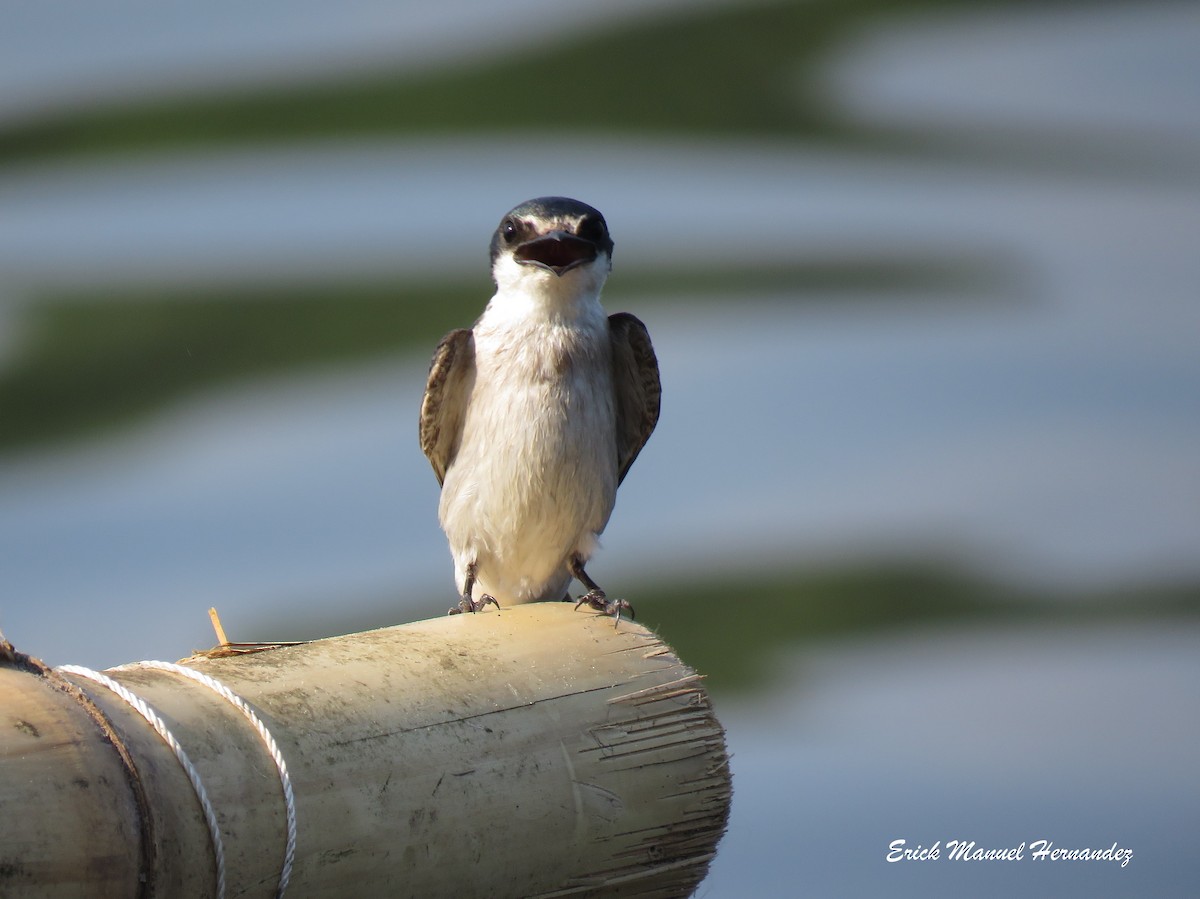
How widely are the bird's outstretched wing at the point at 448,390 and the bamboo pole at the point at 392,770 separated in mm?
1409

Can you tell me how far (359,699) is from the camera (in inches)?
104

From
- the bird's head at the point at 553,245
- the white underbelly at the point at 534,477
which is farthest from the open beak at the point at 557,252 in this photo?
the white underbelly at the point at 534,477

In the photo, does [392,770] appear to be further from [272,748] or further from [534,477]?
[534,477]

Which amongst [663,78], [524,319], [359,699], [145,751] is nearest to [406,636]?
[359,699]

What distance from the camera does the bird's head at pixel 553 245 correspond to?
4.39 m

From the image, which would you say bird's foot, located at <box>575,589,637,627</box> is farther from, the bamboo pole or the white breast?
the white breast

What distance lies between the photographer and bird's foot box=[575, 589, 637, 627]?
11.9 ft

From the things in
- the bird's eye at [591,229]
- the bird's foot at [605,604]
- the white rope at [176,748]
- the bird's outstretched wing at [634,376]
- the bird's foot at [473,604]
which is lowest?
the bird's foot at [473,604]

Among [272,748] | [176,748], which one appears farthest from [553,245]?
[176,748]

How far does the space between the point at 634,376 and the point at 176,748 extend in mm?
2687

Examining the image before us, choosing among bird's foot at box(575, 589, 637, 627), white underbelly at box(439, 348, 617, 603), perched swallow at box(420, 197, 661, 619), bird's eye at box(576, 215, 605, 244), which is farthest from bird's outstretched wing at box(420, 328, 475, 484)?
bird's foot at box(575, 589, 637, 627)

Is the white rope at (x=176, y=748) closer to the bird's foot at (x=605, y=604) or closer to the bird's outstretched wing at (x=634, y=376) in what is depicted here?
the bird's foot at (x=605, y=604)

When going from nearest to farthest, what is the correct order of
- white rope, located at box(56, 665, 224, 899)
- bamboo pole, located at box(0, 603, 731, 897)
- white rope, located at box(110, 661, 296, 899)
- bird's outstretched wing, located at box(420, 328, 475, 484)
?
1. bamboo pole, located at box(0, 603, 731, 897)
2. white rope, located at box(56, 665, 224, 899)
3. white rope, located at box(110, 661, 296, 899)
4. bird's outstretched wing, located at box(420, 328, 475, 484)

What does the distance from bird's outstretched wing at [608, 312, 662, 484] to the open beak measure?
13.8 inches
